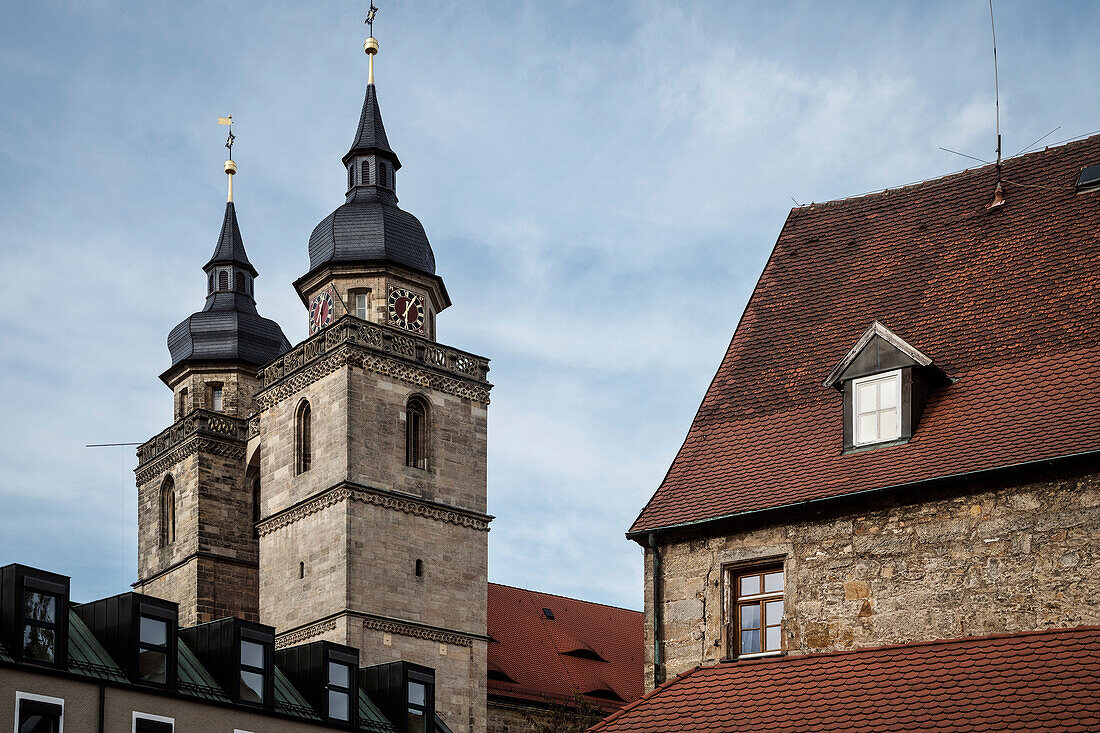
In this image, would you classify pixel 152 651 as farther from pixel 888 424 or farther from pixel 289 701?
pixel 888 424

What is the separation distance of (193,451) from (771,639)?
35.4 m

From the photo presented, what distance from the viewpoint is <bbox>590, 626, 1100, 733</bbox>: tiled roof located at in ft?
39.6

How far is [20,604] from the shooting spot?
2453 cm

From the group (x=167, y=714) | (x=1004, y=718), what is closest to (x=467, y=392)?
(x=167, y=714)

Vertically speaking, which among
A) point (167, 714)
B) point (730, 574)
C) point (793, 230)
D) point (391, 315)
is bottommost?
point (167, 714)

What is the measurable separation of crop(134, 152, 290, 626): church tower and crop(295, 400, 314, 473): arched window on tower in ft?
18.8

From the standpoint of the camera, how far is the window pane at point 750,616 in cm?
1488

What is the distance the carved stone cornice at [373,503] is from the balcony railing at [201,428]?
5.87 m

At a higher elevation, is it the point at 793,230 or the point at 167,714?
the point at 793,230

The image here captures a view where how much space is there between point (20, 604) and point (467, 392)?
20349mm

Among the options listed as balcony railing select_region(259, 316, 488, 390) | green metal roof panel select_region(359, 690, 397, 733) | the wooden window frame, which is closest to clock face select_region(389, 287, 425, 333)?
balcony railing select_region(259, 316, 488, 390)

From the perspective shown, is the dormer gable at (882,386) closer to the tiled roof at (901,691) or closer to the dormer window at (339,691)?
the tiled roof at (901,691)

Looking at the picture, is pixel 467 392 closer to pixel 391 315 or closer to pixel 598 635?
pixel 391 315

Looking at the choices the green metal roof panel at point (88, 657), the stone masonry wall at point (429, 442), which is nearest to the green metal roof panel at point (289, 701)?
the green metal roof panel at point (88, 657)
